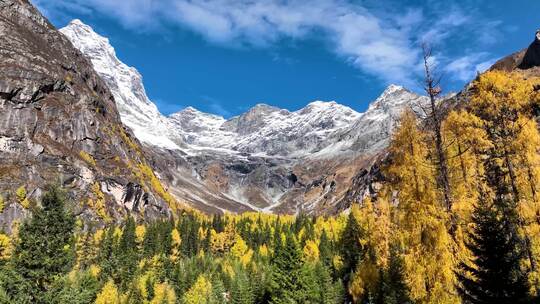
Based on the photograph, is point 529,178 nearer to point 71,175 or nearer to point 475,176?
point 475,176

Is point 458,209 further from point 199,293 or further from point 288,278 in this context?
point 199,293

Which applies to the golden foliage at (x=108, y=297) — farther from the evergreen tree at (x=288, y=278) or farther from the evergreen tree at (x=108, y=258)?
the evergreen tree at (x=288, y=278)

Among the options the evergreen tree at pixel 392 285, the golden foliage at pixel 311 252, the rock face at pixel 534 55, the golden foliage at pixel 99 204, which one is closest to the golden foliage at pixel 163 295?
the golden foliage at pixel 311 252

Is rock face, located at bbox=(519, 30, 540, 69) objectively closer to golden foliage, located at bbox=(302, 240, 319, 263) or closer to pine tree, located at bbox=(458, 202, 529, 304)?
golden foliage, located at bbox=(302, 240, 319, 263)

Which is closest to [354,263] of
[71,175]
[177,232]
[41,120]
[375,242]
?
[375,242]

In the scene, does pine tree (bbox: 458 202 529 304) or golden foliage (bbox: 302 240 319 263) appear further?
golden foliage (bbox: 302 240 319 263)

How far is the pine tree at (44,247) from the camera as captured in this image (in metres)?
29.5

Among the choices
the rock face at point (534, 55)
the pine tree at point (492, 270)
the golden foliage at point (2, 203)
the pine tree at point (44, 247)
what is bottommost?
the pine tree at point (44, 247)

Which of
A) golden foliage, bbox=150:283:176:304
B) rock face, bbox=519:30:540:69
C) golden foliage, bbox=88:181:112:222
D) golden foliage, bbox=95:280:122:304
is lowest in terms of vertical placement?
golden foliage, bbox=95:280:122:304

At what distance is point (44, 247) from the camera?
100 feet

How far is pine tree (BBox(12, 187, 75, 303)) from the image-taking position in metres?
29.5

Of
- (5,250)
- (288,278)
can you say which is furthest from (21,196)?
(288,278)

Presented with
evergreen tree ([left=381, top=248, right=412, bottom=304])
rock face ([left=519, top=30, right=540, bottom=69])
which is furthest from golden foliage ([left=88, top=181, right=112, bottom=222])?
rock face ([left=519, top=30, right=540, bottom=69])

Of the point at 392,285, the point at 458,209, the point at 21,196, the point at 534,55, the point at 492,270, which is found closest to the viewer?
the point at 492,270
